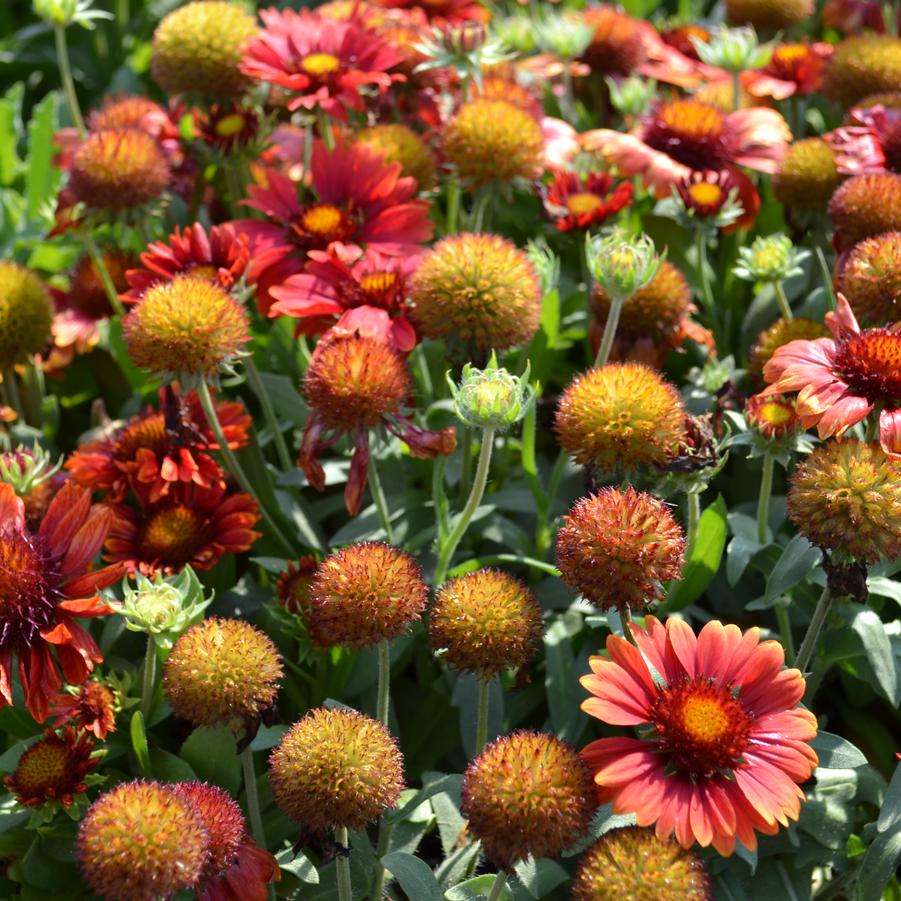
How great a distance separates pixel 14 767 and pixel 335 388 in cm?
68

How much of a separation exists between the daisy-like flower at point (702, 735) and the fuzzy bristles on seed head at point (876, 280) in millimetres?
599

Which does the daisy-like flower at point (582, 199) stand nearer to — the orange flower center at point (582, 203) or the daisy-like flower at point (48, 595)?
the orange flower center at point (582, 203)

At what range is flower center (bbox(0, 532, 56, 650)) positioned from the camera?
159 cm

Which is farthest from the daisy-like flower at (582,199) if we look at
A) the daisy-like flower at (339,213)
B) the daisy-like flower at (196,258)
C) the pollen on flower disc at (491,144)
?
the daisy-like flower at (196,258)

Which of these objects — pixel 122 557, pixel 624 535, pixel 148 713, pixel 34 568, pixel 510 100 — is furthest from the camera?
pixel 510 100

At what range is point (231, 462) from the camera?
6.20 ft

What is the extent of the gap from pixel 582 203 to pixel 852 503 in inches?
37.6

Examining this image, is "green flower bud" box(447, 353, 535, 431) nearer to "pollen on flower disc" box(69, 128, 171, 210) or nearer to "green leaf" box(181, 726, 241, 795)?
"green leaf" box(181, 726, 241, 795)

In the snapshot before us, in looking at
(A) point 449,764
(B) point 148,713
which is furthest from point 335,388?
(A) point 449,764

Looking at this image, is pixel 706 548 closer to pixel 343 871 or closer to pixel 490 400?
pixel 490 400

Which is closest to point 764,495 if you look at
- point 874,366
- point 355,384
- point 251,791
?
point 874,366

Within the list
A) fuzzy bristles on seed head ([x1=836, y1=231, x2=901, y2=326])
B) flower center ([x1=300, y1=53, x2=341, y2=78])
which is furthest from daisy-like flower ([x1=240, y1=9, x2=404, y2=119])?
fuzzy bristles on seed head ([x1=836, y1=231, x2=901, y2=326])

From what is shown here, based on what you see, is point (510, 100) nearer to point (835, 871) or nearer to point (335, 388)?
point (335, 388)

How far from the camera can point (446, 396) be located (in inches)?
85.0
